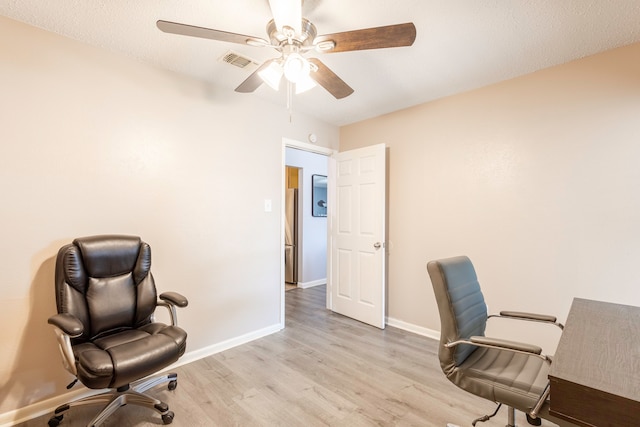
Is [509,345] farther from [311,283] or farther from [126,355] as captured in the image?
[311,283]

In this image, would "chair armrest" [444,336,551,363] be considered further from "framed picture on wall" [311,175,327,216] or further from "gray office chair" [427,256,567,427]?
"framed picture on wall" [311,175,327,216]

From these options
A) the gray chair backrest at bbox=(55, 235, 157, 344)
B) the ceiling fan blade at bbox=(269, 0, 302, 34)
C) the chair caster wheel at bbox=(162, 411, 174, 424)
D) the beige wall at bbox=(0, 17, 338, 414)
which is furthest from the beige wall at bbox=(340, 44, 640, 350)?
the gray chair backrest at bbox=(55, 235, 157, 344)

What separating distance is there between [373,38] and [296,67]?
44 cm

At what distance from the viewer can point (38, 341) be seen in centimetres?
185

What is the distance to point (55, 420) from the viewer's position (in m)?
1.69

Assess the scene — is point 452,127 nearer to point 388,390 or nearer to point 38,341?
point 388,390

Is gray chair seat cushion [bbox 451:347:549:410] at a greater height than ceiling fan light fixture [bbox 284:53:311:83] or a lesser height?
lesser

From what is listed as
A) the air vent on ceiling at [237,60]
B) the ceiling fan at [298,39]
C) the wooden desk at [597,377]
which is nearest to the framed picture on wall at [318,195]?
the air vent on ceiling at [237,60]

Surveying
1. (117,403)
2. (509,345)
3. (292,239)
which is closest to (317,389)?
(117,403)

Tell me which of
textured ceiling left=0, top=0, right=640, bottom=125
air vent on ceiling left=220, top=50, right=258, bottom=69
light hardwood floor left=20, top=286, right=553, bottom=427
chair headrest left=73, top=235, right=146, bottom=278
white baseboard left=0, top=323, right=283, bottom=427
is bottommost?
light hardwood floor left=20, top=286, right=553, bottom=427

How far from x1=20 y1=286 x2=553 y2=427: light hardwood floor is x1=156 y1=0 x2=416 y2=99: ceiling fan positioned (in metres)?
2.07

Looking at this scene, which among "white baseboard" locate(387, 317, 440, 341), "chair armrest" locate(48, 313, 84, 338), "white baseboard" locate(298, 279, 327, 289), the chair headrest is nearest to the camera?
"chair armrest" locate(48, 313, 84, 338)

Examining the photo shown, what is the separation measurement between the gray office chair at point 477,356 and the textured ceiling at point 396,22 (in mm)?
1495

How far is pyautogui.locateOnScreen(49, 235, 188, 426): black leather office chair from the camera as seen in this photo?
1.51 m
